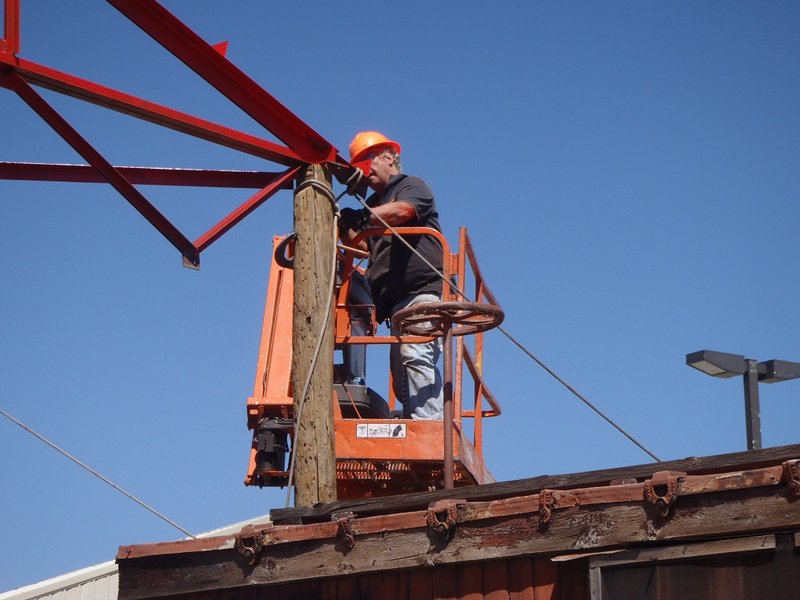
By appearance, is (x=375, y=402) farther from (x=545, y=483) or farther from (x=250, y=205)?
(x=545, y=483)

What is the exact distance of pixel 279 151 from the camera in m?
8.47

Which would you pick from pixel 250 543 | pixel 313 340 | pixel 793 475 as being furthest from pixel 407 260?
pixel 793 475

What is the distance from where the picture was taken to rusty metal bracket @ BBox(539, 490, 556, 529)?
5934 millimetres

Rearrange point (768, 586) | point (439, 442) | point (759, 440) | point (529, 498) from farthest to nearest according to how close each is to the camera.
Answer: point (759, 440) < point (439, 442) < point (529, 498) < point (768, 586)

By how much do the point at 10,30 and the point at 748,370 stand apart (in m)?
8.78

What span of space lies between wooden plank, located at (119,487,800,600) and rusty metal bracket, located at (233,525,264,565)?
0.17 ft

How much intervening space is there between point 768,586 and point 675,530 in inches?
18.9

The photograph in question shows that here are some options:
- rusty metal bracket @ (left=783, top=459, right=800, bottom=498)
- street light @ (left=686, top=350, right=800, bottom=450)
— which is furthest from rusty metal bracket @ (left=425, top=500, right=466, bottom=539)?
street light @ (left=686, top=350, right=800, bottom=450)

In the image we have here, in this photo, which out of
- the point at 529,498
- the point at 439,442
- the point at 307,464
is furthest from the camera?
the point at 439,442

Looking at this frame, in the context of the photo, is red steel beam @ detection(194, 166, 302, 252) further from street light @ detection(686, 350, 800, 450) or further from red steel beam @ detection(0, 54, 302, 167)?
street light @ detection(686, 350, 800, 450)

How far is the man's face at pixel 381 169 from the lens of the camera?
10.0m

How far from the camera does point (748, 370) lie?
13.2 meters

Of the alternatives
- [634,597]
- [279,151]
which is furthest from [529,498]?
[279,151]

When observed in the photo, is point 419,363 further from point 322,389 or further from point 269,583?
point 269,583
